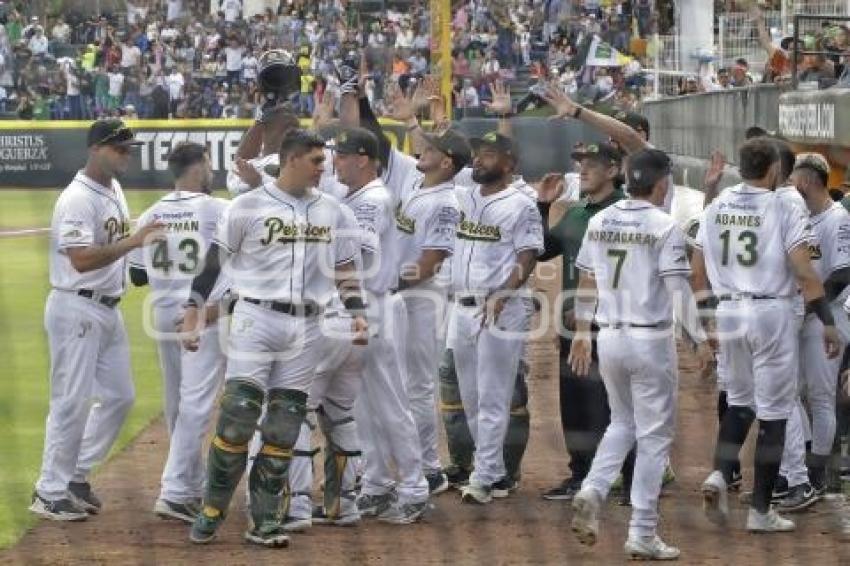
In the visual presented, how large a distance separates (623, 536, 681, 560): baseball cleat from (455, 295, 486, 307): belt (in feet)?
5.34

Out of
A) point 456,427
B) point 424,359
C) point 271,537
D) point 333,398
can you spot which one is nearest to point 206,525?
point 271,537

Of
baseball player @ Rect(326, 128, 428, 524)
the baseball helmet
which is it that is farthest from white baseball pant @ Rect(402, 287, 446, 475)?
the baseball helmet

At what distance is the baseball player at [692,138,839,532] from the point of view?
7152 millimetres

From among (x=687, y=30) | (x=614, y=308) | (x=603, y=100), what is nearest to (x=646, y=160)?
(x=614, y=308)

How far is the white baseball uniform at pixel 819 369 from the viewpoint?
7.75 metres

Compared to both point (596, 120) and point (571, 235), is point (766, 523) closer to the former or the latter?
point (571, 235)

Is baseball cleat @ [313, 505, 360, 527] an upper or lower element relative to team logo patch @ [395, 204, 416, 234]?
lower

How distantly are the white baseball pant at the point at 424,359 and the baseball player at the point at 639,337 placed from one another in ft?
3.85

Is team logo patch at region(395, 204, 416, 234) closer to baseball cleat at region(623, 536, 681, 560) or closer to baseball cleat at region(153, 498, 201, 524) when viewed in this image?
baseball cleat at region(153, 498, 201, 524)

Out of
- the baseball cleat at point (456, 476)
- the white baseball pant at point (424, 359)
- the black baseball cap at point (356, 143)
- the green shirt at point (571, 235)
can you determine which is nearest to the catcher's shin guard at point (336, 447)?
the white baseball pant at point (424, 359)

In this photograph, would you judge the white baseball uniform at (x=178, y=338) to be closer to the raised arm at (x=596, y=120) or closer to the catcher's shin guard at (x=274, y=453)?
the catcher's shin guard at (x=274, y=453)

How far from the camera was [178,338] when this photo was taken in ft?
25.1

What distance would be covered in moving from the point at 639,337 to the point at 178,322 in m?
1.96

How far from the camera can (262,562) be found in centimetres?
666
